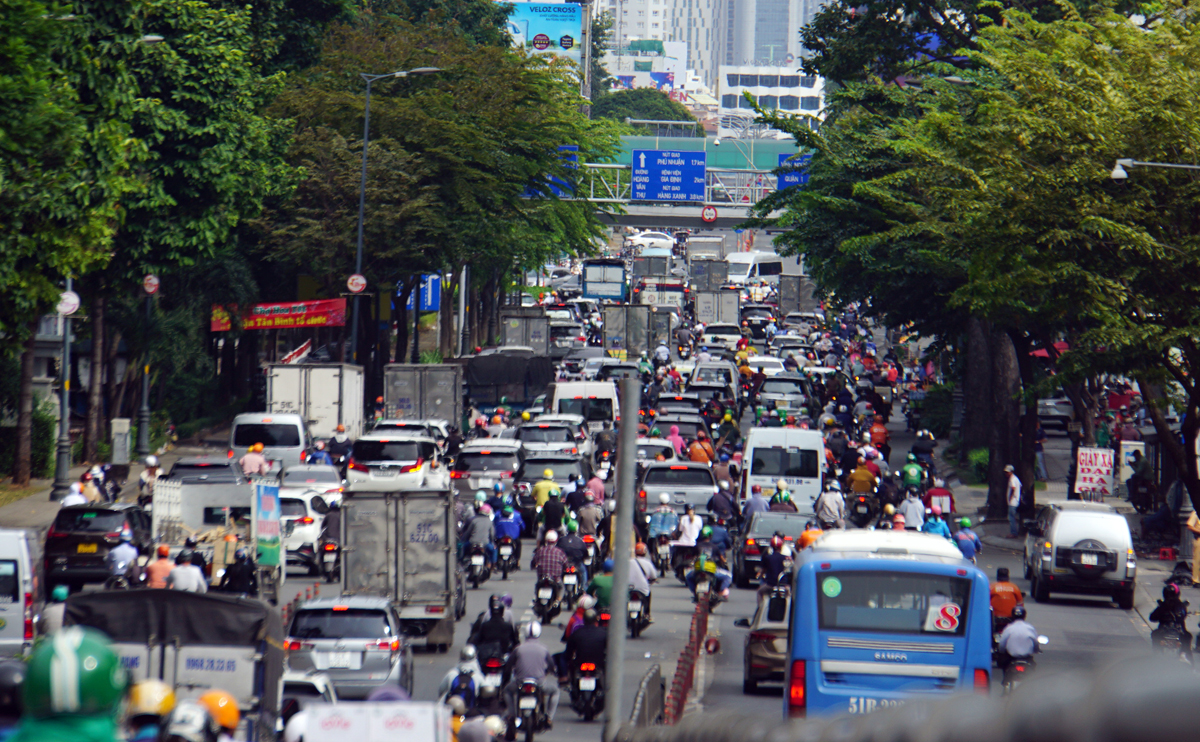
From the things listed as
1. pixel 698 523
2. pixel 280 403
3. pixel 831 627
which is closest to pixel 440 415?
pixel 280 403

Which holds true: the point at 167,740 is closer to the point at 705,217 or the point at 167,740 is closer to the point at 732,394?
the point at 732,394

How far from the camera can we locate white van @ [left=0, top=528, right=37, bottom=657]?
709 inches

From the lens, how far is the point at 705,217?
77625 mm

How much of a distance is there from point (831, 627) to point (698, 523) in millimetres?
13166

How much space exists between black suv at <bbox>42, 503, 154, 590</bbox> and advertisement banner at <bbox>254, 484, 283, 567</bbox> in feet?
7.17

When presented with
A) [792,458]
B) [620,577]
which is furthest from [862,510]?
[620,577]

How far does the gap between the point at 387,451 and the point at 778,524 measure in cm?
1080

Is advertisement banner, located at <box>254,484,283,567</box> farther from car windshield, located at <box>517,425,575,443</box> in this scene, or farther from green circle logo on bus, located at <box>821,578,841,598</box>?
car windshield, located at <box>517,425,575,443</box>

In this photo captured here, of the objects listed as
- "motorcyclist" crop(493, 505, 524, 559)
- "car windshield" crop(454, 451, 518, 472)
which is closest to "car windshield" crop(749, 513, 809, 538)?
"motorcyclist" crop(493, 505, 524, 559)

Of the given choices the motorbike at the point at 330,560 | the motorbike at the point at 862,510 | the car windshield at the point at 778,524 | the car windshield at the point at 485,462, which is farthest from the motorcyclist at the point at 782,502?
the motorbike at the point at 330,560

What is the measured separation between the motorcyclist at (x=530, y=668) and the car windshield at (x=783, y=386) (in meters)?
31.4

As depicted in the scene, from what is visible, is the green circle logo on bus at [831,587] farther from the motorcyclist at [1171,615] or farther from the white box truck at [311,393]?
the white box truck at [311,393]

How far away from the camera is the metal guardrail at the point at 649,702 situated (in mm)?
11891

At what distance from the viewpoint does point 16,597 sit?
Answer: 59.2 ft
